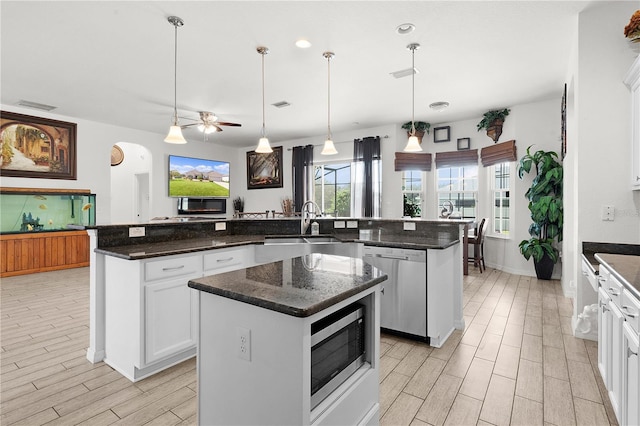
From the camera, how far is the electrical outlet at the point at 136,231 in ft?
8.80

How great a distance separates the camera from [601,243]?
256 centimetres

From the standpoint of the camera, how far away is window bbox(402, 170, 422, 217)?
6828mm

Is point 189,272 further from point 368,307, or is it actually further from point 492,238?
point 492,238

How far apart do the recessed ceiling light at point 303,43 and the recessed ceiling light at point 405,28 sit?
0.91 m

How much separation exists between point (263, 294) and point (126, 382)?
5.65 feet

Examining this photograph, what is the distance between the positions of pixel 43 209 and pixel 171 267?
518 cm

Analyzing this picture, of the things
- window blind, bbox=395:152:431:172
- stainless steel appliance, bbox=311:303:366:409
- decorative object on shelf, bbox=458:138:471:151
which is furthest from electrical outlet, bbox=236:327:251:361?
decorative object on shelf, bbox=458:138:471:151

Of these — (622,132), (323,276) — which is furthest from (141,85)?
(622,132)

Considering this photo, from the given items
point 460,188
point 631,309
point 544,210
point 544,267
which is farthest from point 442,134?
point 631,309

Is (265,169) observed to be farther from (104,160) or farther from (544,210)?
(544,210)

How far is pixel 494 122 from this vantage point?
18.8ft

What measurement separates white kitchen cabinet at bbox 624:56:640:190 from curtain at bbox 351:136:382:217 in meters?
4.47

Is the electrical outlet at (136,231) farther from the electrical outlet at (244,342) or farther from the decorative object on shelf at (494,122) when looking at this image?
the decorative object on shelf at (494,122)

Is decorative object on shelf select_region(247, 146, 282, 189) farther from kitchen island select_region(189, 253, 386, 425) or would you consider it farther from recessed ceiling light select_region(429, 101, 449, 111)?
kitchen island select_region(189, 253, 386, 425)
